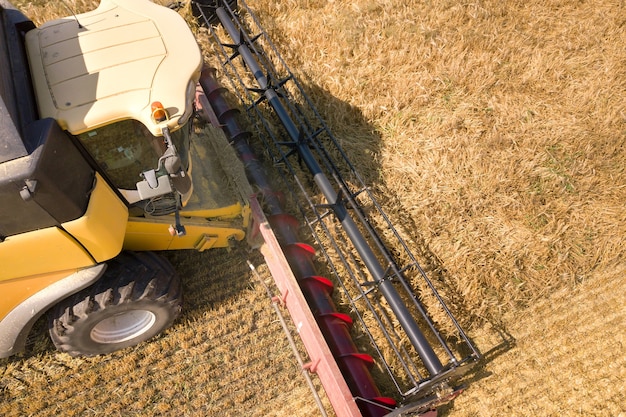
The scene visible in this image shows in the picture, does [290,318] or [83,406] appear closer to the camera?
[83,406]

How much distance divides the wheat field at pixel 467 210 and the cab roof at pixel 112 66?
2.05m

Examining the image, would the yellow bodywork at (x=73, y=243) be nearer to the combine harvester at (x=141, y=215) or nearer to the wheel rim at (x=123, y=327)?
the combine harvester at (x=141, y=215)

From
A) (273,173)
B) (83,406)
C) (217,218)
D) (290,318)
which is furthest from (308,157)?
(83,406)

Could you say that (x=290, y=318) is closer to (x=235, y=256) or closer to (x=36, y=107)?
(x=235, y=256)

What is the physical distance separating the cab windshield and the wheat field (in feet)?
5.03

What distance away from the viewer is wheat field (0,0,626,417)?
143 inches

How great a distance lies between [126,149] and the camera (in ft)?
9.27

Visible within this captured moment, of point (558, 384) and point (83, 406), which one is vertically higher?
point (83, 406)

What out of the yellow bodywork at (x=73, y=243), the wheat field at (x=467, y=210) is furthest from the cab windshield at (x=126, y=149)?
the wheat field at (x=467, y=210)

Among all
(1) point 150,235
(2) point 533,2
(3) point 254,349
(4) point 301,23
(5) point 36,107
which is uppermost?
(4) point 301,23

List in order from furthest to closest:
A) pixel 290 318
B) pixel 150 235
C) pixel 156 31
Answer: pixel 290 318, pixel 150 235, pixel 156 31

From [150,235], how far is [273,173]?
183 cm

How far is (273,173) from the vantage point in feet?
16.0

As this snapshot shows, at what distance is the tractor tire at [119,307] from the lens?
3111 millimetres
